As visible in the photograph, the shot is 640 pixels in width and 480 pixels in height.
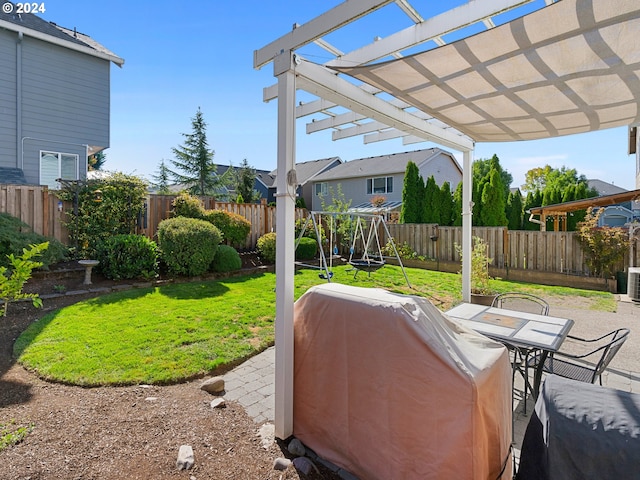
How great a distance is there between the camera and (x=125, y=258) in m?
6.82

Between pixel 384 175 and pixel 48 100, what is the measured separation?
15897mm

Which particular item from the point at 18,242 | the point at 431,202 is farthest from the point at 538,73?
the point at 431,202

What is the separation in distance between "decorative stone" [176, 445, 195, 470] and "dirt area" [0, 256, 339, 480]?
0.03 meters

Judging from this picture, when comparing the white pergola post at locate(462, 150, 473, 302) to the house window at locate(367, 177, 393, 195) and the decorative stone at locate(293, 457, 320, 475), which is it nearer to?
the decorative stone at locate(293, 457, 320, 475)

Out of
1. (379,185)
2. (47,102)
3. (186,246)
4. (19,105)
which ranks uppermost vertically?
(47,102)

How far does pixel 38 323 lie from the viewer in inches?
179

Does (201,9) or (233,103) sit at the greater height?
(201,9)

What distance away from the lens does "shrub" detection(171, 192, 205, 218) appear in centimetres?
864

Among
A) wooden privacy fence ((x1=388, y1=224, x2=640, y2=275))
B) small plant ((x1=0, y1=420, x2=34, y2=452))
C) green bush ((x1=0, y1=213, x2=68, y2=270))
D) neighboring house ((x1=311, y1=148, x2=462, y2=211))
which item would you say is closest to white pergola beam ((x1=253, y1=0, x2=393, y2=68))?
small plant ((x1=0, y1=420, x2=34, y2=452))

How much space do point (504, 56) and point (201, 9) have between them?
608 centimetres

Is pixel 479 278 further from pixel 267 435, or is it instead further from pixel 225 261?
pixel 225 261

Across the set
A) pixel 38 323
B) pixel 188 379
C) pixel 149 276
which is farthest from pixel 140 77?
pixel 188 379

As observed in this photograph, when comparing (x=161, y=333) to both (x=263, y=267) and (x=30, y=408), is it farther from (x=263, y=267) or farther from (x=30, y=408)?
(x=263, y=267)

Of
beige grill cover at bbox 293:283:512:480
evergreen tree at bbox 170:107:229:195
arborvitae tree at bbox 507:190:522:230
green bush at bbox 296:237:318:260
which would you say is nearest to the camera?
beige grill cover at bbox 293:283:512:480
